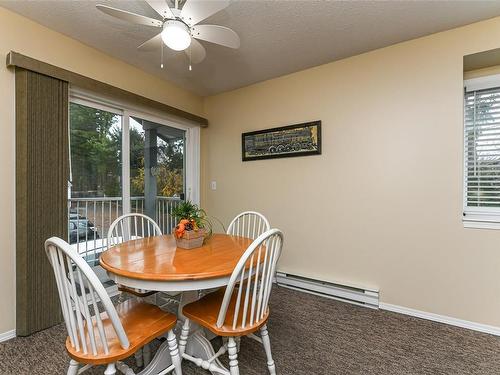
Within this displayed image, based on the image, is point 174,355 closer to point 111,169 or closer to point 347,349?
point 347,349

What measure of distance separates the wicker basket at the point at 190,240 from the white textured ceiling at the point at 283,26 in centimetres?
163

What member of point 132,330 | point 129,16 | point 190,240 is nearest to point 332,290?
point 190,240

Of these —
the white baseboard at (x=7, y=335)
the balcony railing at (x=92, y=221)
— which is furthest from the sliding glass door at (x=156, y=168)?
the white baseboard at (x=7, y=335)

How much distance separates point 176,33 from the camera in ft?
4.92

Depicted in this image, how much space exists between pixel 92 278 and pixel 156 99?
8.10ft

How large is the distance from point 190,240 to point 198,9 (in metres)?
1.39

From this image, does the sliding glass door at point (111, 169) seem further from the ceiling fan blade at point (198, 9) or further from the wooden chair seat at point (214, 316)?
the wooden chair seat at point (214, 316)

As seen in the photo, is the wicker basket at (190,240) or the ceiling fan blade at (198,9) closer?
the ceiling fan blade at (198,9)

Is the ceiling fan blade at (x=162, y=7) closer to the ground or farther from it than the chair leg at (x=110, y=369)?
farther from it

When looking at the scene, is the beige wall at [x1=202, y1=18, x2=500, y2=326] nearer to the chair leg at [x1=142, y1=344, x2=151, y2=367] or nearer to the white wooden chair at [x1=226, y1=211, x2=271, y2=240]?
the white wooden chair at [x1=226, y1=211, x2=271, y2=240]

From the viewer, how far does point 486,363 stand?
1.66 metres

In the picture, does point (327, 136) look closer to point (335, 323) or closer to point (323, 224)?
point (323, 224)

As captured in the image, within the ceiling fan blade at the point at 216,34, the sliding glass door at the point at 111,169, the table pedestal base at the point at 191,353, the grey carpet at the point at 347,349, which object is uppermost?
the ceiling fan blade at the point at 216,34

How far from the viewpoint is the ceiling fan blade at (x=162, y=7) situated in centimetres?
141
